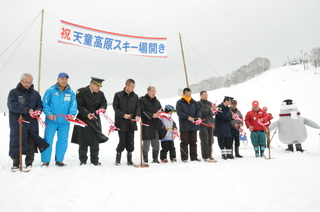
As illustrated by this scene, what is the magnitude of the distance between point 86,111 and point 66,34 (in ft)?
17.1

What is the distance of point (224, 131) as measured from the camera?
5.84 meters

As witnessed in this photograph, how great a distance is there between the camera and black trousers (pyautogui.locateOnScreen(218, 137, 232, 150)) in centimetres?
582

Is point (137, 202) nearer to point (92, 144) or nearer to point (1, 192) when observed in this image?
point (1, 192)

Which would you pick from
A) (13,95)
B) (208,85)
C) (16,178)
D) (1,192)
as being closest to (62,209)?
(1,192)

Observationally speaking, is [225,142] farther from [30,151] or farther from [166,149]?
[30,151]

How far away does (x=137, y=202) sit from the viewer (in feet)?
8.08

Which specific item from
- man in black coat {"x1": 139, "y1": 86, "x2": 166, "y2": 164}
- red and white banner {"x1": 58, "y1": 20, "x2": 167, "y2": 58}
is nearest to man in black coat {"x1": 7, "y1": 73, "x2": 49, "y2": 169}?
man in black coat {"x1": 139, "y1": 86, "x2": 166, "y2": 164}

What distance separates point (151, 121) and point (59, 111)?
2.01 metres

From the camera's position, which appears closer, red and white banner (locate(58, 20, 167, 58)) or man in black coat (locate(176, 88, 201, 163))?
man in black coat (locate(176, 88, 201, 163))

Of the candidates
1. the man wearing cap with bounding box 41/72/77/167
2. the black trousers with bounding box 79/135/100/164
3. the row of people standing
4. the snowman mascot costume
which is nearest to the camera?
the row of people standing

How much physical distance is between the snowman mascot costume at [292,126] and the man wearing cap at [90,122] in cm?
583

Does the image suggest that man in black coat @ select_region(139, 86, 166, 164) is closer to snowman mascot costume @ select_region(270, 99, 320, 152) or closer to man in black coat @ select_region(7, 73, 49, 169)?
man in black coat @ select_region(7, 73, 49, 169)

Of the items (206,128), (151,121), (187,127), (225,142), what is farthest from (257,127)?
(151,121)

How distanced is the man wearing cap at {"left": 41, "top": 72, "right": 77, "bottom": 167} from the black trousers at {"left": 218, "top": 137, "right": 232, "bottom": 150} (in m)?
3.74
